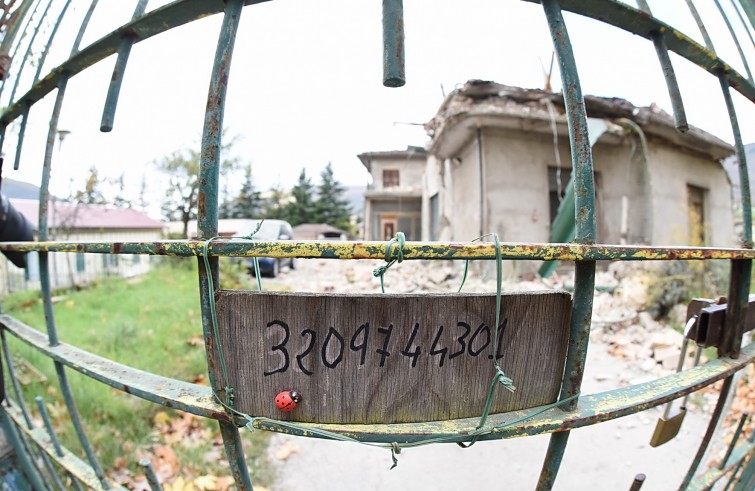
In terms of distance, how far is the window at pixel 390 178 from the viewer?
17.8m

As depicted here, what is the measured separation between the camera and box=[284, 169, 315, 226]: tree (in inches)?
1307

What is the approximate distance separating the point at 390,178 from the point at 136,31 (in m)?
17.0

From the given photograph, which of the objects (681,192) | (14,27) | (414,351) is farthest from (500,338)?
(681,192)

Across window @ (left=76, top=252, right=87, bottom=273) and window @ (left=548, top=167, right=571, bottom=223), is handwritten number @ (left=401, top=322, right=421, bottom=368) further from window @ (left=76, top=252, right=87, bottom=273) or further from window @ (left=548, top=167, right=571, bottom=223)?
window @ (left=76, top=252, right=87, bottom=273)

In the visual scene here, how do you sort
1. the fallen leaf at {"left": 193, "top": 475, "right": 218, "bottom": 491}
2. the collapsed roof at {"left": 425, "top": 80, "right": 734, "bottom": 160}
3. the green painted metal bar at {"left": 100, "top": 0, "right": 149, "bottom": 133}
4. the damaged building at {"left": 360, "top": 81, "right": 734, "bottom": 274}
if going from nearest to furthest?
the green painted metal bar at {"left": 100, "top": 0, "right": 149, "bottom": 133} < the fallen leaf at {"left": 193, "top": 475, "right": 218, "bottom": 491} < the collapsed roof at {"left": 425, "top": 80, "right": 734, "bottom": 160} < the damaged building at {"left": 360, "top": 81, "right": 734, "bottom": 274}

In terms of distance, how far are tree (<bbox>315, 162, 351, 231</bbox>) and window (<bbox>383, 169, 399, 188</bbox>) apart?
15123 millimetres

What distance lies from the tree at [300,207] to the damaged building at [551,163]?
26.1 metres

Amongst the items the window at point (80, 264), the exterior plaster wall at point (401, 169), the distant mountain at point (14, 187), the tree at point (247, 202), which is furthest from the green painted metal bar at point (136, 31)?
the tree at point (247, 202)

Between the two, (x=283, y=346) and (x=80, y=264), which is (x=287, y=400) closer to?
(x=283, y=346)

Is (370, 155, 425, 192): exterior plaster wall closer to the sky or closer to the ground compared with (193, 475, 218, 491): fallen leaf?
closer to the sky

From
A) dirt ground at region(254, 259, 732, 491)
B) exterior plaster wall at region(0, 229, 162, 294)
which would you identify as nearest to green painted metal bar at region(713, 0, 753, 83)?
dirt ground at region(254, 259, 732, 491)

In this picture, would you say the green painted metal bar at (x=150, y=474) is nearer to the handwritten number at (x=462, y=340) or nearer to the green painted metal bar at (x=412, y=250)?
the green painted metal bar at (x=412, y=250)

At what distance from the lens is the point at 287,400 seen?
0.80m

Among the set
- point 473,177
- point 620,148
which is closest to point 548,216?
point 473,177
